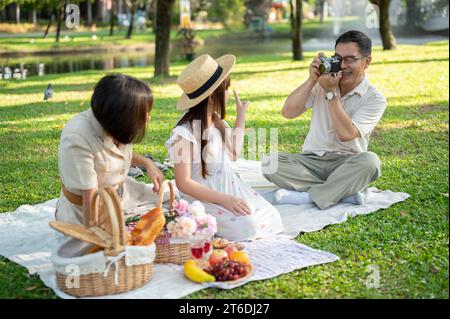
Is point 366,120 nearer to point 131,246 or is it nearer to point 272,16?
point 131,246

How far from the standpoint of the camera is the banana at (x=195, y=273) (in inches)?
129

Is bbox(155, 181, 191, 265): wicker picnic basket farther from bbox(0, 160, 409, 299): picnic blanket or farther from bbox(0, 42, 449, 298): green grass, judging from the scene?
bbox(0, 42, 449, 298): green grass

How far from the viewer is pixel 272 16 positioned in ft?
158

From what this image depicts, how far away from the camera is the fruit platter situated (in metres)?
3.28

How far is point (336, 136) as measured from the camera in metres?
4.77

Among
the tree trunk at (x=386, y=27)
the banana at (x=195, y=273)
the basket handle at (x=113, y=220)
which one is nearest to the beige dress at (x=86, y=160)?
the basket handle at (x=113, y=220)

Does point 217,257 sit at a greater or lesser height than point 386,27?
lesser

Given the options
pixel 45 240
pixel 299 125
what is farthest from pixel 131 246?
pixel 299 125

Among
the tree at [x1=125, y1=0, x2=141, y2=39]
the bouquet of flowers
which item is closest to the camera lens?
the bouquet of flowers

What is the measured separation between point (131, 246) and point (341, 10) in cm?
5765

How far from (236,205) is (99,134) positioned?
3.20 feet

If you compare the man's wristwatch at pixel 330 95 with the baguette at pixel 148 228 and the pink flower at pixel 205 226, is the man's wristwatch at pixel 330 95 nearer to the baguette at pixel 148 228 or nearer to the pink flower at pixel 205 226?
the pink flower at pixel 205 226

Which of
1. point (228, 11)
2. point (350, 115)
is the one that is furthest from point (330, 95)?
point (228, 11)

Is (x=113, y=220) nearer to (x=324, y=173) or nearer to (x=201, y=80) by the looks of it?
(x=201, y=80)
